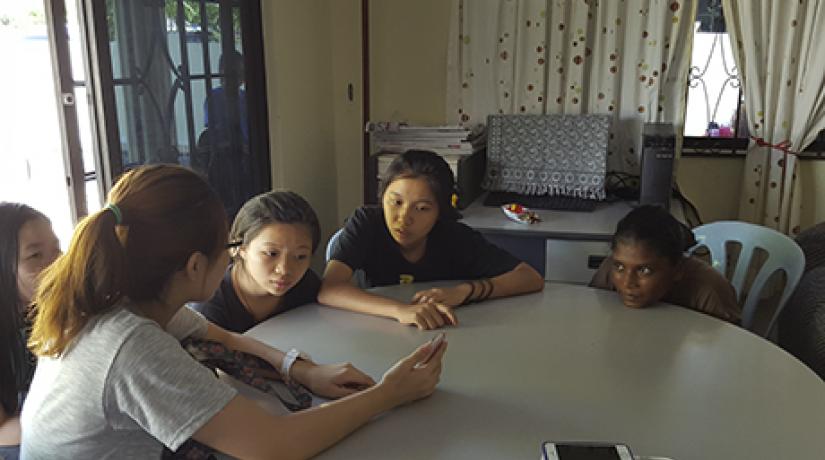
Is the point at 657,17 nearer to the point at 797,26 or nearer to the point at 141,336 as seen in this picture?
the point at 797,26

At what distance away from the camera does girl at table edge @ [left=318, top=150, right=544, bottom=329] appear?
1646 millimetres

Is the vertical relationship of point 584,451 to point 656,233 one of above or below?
below

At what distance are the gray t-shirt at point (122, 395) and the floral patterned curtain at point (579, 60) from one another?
244 cm

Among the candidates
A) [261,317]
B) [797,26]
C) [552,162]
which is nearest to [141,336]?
[261,317]

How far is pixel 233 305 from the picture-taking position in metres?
1.60

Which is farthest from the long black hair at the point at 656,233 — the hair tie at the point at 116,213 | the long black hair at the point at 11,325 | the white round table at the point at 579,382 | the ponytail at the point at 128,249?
the long black hair at the point at 11,325

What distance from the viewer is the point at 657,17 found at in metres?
2.89

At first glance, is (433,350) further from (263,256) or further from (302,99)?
(302,99)

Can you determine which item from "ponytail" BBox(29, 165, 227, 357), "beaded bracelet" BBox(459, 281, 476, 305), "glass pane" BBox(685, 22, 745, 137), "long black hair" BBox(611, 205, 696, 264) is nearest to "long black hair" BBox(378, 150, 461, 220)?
"beaded bracelet" BBox(459, 281, 476, 305)

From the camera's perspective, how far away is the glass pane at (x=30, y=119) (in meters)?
2.07

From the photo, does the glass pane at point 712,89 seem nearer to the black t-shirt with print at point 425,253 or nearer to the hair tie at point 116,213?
the black t-shirt with print at point 425,253

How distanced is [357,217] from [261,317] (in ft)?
1.31

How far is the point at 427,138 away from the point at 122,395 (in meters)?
2.20

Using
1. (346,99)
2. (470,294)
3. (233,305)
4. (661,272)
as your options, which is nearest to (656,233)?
(661,272)
